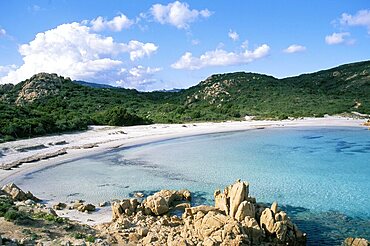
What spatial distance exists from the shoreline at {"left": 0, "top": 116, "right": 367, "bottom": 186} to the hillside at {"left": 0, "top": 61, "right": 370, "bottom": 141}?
2994mm

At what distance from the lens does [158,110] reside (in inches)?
2680

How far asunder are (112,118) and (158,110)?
1911 cm

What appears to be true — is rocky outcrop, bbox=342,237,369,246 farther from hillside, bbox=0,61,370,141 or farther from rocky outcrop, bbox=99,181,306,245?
hillside, bbox=0,61,370,141

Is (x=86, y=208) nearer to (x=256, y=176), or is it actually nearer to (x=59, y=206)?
(x=59, y=206)

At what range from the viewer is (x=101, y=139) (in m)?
38.6

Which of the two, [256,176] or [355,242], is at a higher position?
[256,176]

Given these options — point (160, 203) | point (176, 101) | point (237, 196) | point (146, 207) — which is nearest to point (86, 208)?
point (146, 207)

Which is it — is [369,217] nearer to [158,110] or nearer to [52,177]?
[52,177]

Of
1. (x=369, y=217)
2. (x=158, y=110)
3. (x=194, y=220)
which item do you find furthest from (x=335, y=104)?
(x=194, y=220)

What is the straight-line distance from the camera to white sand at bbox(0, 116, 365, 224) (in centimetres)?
2577

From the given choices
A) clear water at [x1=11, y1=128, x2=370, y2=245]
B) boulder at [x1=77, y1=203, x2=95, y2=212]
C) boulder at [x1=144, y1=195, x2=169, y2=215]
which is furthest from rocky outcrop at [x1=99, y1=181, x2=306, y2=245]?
boulder at [x1=77, y1=203, x2=95, y2=212]

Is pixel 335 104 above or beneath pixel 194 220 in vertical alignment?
above

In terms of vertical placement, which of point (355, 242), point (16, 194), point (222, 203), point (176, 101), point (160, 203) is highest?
point (176, 101)

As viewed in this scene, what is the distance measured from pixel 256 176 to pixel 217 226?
11.5 meters
